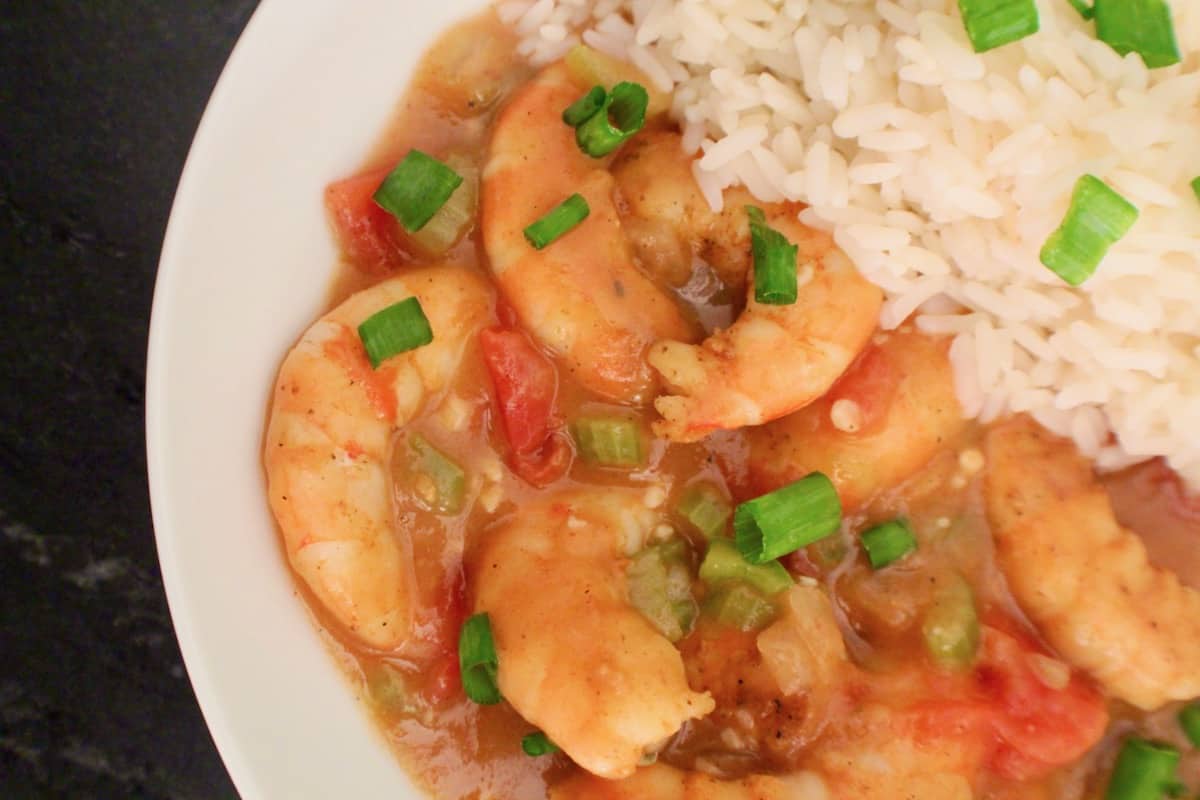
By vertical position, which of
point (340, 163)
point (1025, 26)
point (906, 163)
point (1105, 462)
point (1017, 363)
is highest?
point (340, 163)

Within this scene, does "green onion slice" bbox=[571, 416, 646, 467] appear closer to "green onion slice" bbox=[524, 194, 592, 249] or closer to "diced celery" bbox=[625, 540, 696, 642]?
"diced celery" bbox=[625, 540, 696, 642]

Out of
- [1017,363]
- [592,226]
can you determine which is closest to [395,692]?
[592,226]

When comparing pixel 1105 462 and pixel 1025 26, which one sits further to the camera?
pixel 1105 462

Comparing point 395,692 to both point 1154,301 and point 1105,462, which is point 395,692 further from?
point 1154,301

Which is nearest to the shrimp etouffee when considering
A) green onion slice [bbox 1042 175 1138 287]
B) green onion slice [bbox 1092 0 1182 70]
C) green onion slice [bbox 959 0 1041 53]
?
green onion slice [bbox 1042 175 1138 287]

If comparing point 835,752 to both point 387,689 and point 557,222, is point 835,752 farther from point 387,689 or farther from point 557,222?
point 557,222

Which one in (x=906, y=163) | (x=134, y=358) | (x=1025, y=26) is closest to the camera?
(x=1025, y=26)

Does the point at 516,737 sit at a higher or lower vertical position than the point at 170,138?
lower
